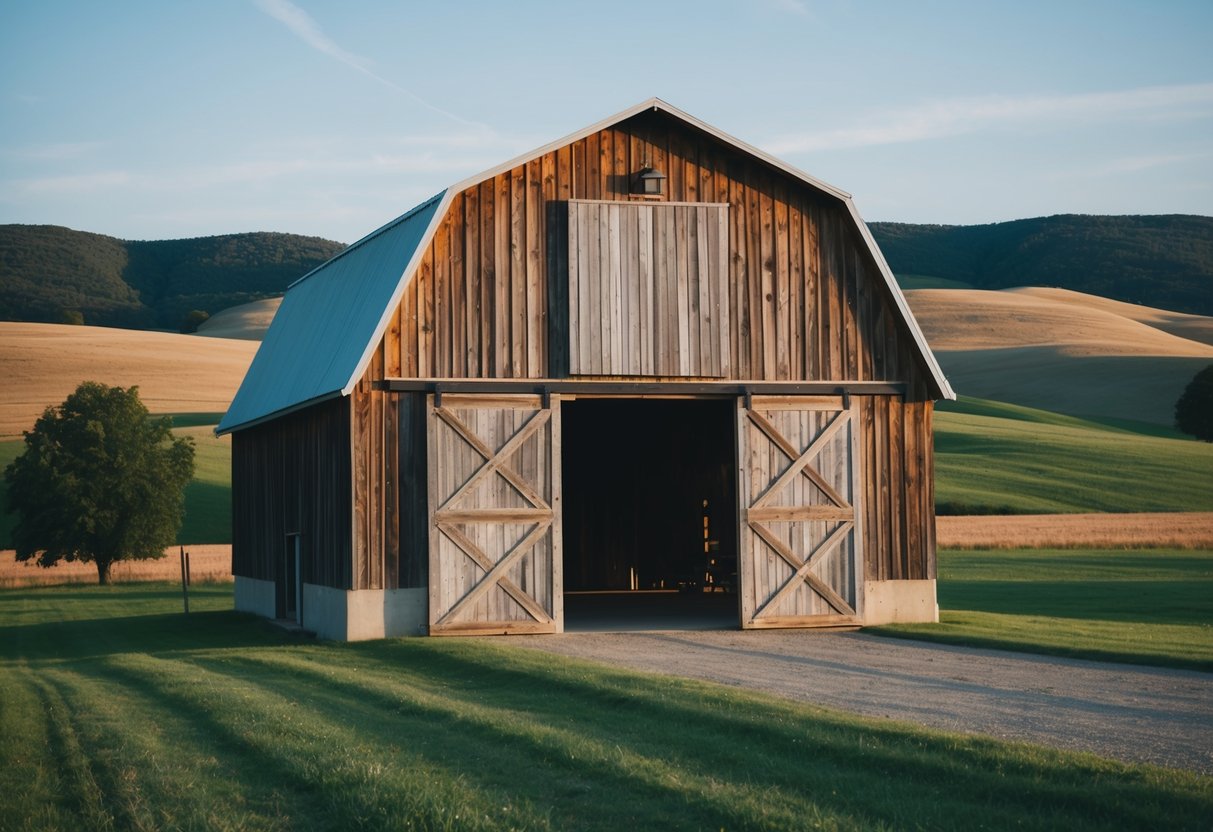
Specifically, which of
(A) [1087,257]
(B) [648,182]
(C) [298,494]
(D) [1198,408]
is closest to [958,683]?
(B) [648,182]

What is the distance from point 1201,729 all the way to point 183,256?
169 metres

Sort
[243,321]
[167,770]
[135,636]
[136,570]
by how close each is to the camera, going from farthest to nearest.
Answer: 1. [243,321]
2. [136,570]
3. [135,636]
4. [167,770]

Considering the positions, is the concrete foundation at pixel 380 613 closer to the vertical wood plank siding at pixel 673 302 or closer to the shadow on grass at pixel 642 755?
the vertical wood plank siding at pixel 673 302

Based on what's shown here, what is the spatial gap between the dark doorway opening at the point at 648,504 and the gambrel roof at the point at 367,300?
22.9 feet

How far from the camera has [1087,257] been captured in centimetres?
17300

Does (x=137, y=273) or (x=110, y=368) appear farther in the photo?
(x=137, y=273)

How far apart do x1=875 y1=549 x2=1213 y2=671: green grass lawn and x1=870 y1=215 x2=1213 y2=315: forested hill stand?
128 m

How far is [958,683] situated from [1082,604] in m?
12.5

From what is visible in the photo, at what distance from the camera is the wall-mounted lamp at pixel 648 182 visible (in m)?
20.4

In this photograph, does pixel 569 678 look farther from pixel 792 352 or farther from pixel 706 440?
pixel 706 440

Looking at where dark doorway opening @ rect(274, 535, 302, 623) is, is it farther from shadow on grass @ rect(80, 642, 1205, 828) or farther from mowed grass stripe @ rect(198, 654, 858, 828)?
shadow on grass @ rect(80, 642, 1205, 828)

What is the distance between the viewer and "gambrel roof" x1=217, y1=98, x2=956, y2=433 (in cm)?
1939

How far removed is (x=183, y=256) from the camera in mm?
169875

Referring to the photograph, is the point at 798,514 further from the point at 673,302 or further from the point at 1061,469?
the point at 1061,469
